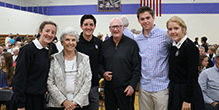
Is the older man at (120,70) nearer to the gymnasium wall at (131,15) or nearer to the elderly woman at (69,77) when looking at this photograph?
the elderly woman at (69,77)

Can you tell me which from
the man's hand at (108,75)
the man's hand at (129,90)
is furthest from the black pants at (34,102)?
the man's hand at (129,90)

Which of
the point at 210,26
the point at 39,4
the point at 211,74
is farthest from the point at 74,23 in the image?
the point at 211,74

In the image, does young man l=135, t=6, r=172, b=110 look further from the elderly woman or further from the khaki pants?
the elderly woman

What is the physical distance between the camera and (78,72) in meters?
2.04

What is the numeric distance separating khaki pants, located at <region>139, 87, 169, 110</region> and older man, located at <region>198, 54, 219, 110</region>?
102 centimetres

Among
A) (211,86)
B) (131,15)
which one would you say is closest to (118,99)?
(211,86)

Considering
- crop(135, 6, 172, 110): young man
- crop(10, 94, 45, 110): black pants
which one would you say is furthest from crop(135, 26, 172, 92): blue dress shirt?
crop(10, 94, 45, 110): black pants

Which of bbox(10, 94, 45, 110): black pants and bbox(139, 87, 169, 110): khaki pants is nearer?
bbox(10, 94, 45, 110): black pants

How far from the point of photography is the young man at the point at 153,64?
2113mm

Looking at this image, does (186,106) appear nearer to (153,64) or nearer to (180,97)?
(180,97)

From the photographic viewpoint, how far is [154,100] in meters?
2.15

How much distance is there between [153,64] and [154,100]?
1.41 feet

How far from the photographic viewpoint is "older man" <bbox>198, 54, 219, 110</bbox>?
8.88ft

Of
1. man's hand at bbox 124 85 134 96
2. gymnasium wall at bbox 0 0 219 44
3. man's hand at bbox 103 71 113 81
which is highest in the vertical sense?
gymnasium wall at bbox 0 0 219 44
